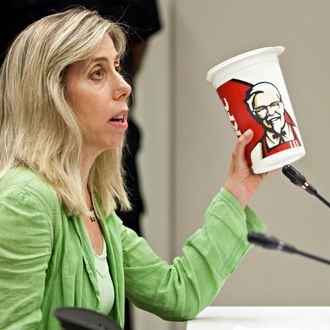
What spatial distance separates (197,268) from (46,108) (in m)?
0.46

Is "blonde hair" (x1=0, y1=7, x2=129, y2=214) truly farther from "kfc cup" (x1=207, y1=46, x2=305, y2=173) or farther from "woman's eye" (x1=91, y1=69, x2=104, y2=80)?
"kfc cup" (x1=207, y1=46, x2=305, y2=173)

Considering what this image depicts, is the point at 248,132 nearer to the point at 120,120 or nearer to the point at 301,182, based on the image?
the point at 301,182

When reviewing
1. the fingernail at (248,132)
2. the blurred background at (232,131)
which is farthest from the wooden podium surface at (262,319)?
the blurred background at (232,131)

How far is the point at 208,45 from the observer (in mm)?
2750

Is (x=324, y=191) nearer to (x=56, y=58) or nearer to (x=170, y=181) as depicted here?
(x=170, y=181)

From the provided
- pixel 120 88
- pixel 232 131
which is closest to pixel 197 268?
pixel 120 88

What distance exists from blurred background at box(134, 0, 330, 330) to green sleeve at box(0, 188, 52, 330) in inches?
58.8

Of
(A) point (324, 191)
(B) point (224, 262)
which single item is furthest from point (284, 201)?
(B) point (224, 262)

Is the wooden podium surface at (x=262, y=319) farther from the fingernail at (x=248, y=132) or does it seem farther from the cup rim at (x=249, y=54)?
the cup rim at (x=249, y=54)

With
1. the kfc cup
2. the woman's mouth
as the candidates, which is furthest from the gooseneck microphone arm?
the woman's mouth

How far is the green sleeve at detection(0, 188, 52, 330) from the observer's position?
1.27 metres

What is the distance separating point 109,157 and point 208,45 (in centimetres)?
121

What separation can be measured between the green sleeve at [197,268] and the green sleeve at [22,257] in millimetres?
327

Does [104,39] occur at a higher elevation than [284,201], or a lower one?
higher
